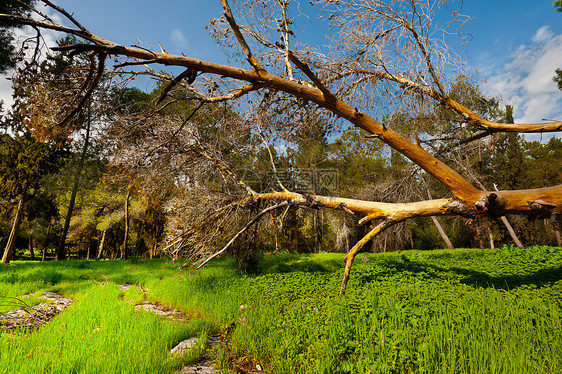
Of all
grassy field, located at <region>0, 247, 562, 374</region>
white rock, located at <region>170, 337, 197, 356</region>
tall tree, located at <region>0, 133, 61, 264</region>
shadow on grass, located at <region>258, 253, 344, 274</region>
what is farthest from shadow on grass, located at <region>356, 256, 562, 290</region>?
tall tree, located at <region>0, 133, 61, 264</region>

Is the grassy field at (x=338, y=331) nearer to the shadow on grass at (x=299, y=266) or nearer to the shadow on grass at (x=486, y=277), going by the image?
the shadow on grass at (x=486, y=277)

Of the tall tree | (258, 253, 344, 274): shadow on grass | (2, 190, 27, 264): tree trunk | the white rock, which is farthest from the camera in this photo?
the tall tree

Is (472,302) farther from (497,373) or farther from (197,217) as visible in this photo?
(197,217)

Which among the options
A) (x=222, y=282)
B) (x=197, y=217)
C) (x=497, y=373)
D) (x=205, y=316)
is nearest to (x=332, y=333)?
(x=497, y=373)

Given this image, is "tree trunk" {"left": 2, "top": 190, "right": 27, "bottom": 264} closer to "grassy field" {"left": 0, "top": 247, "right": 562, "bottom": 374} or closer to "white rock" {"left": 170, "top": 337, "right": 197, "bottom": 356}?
"grassy field" {"left": 0, "top": 247, "right": 562, "bottom": 374}

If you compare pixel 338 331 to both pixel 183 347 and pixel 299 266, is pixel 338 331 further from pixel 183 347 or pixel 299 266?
pixel 299 266

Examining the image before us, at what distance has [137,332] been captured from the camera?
150 inches

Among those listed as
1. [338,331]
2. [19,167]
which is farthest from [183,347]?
[19,167]

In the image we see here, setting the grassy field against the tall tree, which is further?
the tall tree

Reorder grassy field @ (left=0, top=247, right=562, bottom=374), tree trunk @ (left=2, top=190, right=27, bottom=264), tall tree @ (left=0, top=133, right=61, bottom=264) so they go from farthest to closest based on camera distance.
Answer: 1. tall tree @ (left=0, top=133, right=61, bottom=264)
2. tree trunk @ (left=2, top=190, right=27, bottom=264)
3. grassy field @ (left=0, top=247, right=562, bottom=374)

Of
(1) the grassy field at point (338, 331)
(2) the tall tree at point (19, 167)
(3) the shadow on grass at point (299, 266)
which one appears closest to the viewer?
(1) the grassy field at point (338, 331)

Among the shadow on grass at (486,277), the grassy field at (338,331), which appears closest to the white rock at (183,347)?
the grassy field at (338,331)

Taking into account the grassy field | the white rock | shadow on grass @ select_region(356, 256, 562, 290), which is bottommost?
the white rock

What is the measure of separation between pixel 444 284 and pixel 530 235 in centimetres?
2175
